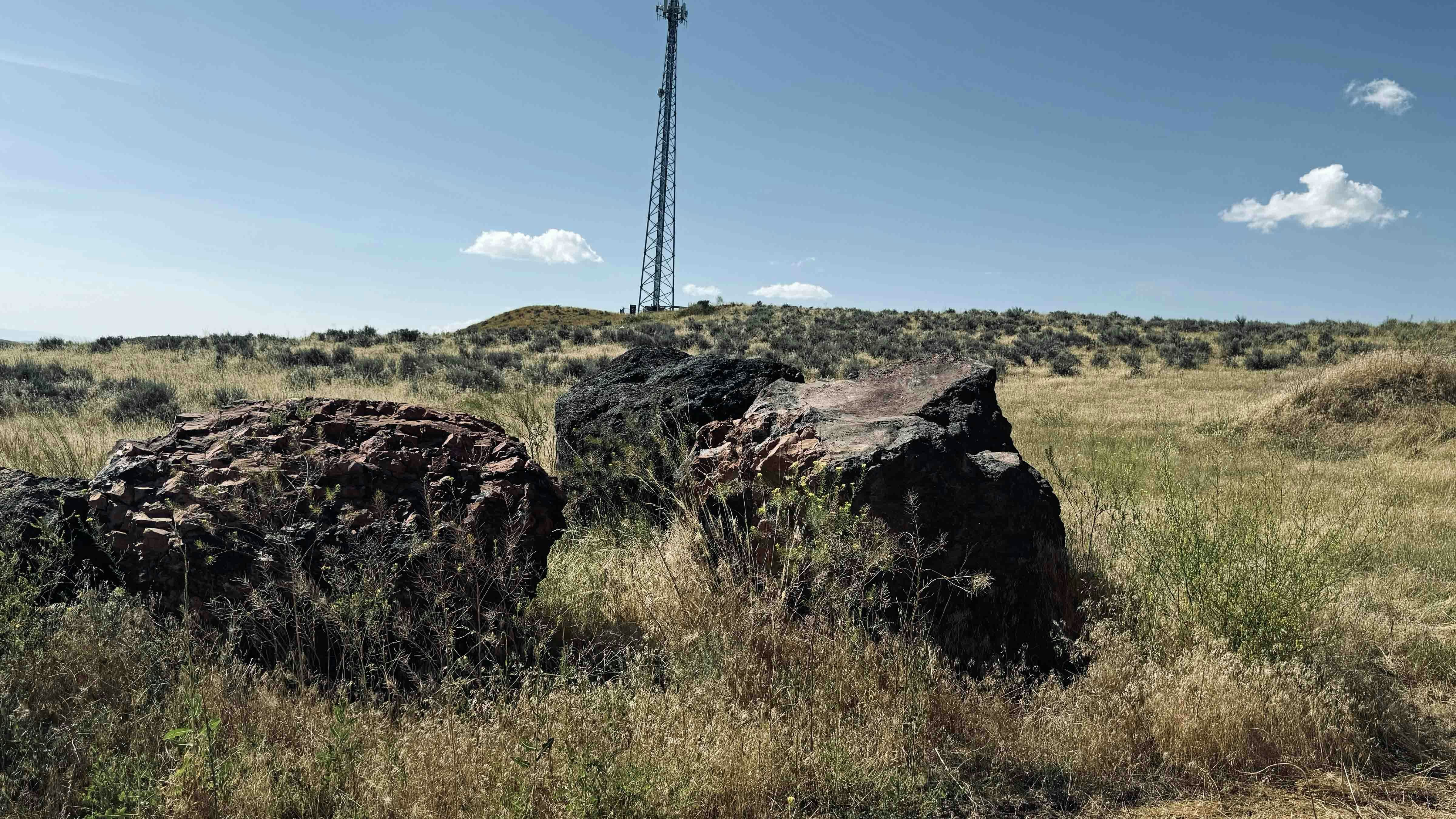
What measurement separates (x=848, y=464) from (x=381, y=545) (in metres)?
2.37

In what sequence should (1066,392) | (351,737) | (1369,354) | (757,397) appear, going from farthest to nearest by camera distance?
(1066,392), (1369,354), (757,397), (351,737)

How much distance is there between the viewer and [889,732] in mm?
3246

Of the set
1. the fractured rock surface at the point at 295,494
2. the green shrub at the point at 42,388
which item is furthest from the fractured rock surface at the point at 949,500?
the green shrub at the point at 42,388

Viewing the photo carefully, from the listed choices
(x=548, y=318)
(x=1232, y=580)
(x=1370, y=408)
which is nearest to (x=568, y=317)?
(x=548, y=318)

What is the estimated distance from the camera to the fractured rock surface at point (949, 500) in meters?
4.04

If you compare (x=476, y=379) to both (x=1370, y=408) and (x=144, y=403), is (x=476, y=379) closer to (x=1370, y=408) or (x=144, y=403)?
(x=144, y=403)

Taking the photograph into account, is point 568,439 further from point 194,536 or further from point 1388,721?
point 1388,721

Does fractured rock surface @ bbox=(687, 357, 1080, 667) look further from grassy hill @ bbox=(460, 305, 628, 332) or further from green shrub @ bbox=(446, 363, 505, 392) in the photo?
grassy hill @ bbox=(460, 305, 628, 332)

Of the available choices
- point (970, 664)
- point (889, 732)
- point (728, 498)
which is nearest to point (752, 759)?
point (889, 732)

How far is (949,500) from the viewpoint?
13.6 ft

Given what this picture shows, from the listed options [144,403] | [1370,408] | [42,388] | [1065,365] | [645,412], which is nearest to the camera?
[645,412]

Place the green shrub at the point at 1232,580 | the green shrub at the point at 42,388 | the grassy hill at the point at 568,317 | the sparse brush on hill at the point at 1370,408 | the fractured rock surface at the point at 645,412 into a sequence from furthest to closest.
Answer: the grassy hill at the point at 568,317 < the green shrub at the point at 42,388 < the sparse brush on hill at the point at 1370,408 < the fractured rock surface at the point at 645,412 < the green shrub at the point at 1232,580

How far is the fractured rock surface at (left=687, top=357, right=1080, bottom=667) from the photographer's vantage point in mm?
4043

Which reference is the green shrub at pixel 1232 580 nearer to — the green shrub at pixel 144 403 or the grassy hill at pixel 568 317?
the green shrub at pixel 144 403
